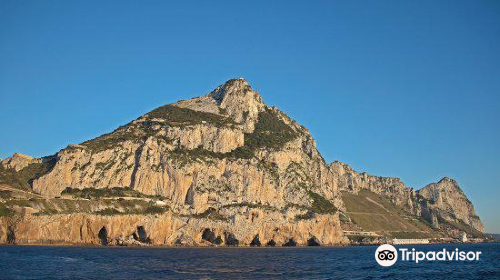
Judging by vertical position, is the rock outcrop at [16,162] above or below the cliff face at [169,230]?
above

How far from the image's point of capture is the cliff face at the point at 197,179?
143875 millimetres

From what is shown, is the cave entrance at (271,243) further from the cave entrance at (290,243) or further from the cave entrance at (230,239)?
the cave entrance at (230,239)

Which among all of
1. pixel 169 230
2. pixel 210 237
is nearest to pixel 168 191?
pixel 169 230

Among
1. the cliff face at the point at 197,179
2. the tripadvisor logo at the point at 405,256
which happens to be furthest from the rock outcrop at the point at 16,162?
the tripadvisor logo at the point at 405,256

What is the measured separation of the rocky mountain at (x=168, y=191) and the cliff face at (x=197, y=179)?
0.32 m

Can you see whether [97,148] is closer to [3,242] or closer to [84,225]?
[84,225]

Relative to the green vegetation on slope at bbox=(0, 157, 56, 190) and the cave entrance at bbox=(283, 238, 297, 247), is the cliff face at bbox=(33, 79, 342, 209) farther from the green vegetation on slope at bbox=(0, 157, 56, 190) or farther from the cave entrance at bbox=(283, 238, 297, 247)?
the cave entrance at bbox=(283, 238, 297, 247)

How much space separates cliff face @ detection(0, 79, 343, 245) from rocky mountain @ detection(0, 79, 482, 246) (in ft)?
1.04

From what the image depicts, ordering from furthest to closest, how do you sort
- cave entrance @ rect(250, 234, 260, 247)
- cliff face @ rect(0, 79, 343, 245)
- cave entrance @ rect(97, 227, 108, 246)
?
1. cave entrance @ rect(250, 234, 260, 247)
2. cliff face @ rect(0, 79, 343, 245)
3. cave entrance @ rect(97, 227, 108, 246)

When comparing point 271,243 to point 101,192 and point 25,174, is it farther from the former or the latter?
point 25,174

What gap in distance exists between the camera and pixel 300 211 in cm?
17312

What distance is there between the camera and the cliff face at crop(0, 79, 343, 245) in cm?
14388

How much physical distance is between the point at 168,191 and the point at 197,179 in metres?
10.0

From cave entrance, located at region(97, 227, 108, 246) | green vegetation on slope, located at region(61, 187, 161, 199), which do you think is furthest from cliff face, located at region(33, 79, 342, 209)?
cave entrance, located at region(97, 227, 108, 246)
